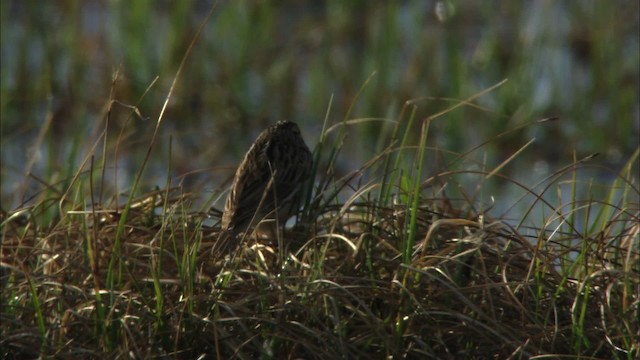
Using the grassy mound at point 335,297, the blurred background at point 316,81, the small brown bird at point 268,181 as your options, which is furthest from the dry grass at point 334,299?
the blurred background at point 316,81

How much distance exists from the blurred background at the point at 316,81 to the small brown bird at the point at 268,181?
2538 mm

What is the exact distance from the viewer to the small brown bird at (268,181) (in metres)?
5.01

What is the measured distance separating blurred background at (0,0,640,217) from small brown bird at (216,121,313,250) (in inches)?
99.9

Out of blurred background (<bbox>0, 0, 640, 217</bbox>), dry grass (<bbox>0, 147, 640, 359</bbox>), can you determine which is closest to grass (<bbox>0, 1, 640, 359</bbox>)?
dry grass (<bbox>0, 147, 640, 359</bbox>)

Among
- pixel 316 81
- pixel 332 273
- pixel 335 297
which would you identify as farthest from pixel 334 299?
pixel 316 81

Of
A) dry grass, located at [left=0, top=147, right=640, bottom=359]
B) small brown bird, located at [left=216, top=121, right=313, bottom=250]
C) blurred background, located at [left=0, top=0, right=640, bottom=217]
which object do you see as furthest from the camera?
blurred background, located at [left=0, top=0, right=640, bottom=217]

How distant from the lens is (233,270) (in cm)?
428

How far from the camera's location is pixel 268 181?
5305 mm

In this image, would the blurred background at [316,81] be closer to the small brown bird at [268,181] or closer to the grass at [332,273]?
the grass at [332,273]

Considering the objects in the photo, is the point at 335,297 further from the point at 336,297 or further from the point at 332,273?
the point at 332,273

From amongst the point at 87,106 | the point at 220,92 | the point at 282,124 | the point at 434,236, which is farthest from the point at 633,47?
the point at 434,236

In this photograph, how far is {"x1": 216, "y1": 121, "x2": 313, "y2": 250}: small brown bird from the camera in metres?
5.01

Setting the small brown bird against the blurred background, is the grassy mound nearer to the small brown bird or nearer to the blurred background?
the small brown bird

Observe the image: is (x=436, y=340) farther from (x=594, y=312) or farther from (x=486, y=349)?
(x=594, y=312)
